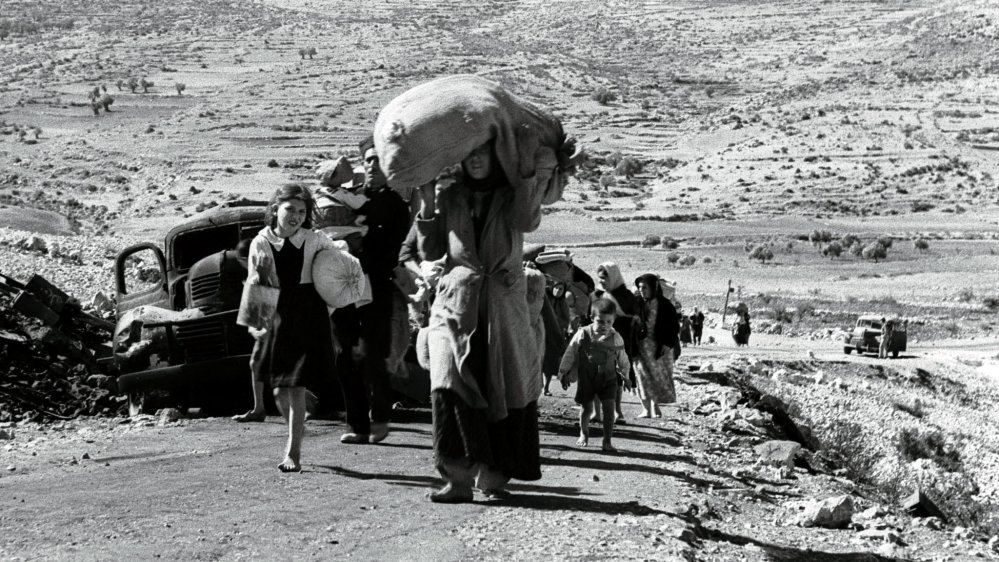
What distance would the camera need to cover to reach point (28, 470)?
397 inches

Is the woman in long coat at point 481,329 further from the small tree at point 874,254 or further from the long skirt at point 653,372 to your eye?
the small tree at point 874,254

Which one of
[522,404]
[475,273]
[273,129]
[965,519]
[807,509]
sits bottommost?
[965,519]

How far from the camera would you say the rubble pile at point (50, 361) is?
15.7 meters

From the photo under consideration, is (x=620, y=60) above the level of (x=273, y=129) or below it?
above

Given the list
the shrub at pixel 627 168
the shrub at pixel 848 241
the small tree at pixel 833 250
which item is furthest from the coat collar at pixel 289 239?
the shrub at pixel 627 168

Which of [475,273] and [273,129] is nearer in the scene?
[475,273]

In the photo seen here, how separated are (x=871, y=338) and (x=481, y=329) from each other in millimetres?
32734

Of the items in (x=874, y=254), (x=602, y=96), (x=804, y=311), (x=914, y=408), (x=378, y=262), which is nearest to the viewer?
(x=378, y=262)

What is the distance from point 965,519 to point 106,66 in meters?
96.4

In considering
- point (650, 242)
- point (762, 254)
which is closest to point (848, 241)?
point (762, 254)

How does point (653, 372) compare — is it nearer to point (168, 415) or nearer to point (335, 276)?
point (168, 415)

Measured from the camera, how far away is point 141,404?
581 inches

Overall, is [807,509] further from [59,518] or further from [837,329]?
[837,329]

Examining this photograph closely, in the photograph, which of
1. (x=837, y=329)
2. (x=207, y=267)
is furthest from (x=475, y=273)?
(x=837, y=329)
